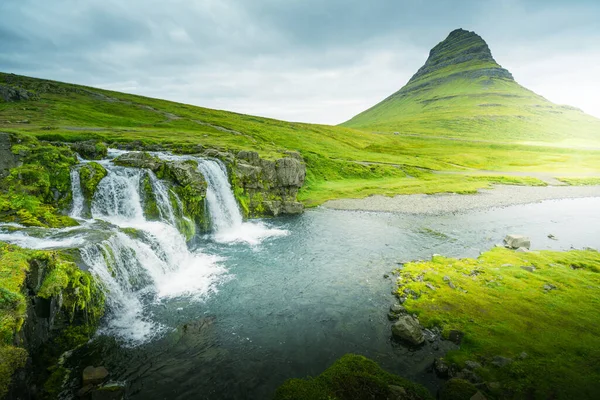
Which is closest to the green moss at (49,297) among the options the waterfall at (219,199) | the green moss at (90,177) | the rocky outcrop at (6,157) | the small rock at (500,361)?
the green moss at (90,177)

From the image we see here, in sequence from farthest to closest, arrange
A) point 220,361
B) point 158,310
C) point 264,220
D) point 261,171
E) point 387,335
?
point 261,171, point 264,220, point 158,310, point 387,335, point 220,361

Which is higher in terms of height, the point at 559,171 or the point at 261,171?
the point at 559,171

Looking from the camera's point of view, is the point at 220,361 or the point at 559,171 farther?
the point at 559,171

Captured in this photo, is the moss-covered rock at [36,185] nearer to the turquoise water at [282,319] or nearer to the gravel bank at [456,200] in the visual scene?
the turquoise water at [282,319]

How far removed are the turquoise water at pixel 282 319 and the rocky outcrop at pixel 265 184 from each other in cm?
1246

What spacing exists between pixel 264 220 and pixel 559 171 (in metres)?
119

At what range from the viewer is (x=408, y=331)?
1727 centimetres

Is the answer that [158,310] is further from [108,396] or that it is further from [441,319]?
[441,319]

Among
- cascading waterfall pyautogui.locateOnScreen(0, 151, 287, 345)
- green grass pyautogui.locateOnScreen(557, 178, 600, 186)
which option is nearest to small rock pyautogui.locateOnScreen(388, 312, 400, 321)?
cascading waterfall pyautogui.locateOnScreen(0, 151, 287, 345)

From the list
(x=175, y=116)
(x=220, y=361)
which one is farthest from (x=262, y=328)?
(x=175, y=116)

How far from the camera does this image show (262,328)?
19.1m

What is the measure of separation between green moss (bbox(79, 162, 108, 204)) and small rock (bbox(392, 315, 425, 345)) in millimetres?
31614

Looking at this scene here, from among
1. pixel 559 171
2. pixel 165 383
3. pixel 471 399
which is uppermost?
pixel 559 171

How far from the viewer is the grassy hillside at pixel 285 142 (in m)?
70.3
